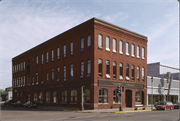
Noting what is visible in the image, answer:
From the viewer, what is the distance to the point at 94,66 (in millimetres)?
33531

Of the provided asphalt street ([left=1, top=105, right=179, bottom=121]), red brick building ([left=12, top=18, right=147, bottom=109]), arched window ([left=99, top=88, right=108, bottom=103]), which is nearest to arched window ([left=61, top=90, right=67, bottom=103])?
red brick building ([left=12, top=18, right=147, bottom=109])

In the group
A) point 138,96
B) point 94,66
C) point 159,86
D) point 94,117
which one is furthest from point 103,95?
point 159,86

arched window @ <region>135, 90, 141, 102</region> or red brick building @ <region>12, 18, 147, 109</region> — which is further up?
red brick building @ <region>12, 18, 147, 109</region>

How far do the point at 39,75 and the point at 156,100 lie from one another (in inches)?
1096

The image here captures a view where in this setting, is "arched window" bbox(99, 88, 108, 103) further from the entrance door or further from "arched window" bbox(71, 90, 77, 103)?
the entrance door

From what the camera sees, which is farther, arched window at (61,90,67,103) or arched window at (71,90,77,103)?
arched window at (61,90,67,103)

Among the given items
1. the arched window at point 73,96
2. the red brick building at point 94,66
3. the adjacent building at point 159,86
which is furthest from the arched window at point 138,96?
the arched window at point 73,96

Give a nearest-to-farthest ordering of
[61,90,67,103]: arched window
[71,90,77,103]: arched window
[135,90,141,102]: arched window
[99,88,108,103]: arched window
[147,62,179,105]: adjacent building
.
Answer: [99,88,108,103]: arched window, [71,90,77,103]: arched window, [61,90,67,103]: arched window, [135,90,141,102]: arched window, [147,62,179,105]: adjacent building

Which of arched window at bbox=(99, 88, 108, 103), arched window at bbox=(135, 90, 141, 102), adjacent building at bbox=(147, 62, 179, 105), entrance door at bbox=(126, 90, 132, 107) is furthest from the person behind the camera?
adjacent building at bbox=(147, 62, 179, 105)

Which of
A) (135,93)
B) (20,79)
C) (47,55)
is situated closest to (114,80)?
(135,93)

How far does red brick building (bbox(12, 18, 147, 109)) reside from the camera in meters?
34.3

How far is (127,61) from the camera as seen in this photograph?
39.7m

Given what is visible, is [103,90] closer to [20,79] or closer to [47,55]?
[47,55]

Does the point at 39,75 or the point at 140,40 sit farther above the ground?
the point at 140,40
